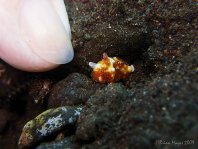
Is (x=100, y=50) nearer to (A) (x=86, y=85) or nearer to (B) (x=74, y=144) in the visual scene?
(A) (x=86, y=85)

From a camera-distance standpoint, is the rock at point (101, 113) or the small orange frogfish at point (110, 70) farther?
the small orange frogfish at point (110, 70)

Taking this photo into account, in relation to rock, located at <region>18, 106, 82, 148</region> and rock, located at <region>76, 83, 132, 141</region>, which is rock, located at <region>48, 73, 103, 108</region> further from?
rock, located at <region>76, 83, 132, 141</region>

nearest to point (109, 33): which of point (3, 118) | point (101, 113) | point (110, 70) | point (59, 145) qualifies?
point (110, 70)

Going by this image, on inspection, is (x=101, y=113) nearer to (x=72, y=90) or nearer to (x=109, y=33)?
(x=72, y=90)

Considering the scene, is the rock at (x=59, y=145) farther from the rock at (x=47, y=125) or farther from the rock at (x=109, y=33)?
the rock at (x=109, y=33)

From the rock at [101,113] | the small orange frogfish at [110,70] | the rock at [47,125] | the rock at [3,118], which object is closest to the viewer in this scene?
the rock at [101,113]

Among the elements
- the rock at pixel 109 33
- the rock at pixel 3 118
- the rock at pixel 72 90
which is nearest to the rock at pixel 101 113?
the rock at pixel 72 90
